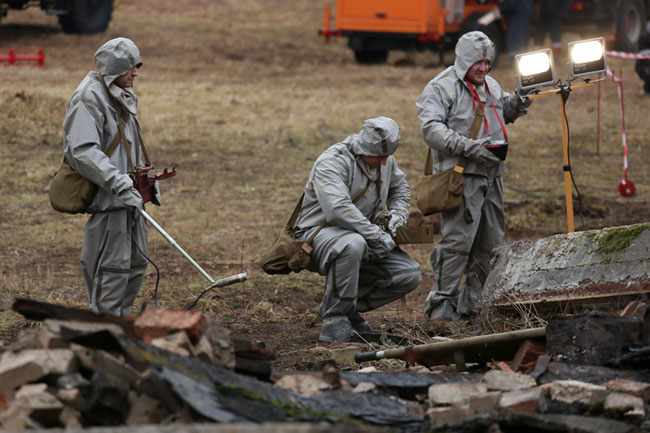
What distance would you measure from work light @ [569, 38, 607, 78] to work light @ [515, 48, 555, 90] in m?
0.14

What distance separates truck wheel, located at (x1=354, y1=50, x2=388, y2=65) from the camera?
19453 millimetres

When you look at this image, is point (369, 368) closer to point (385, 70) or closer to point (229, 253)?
point (229, 253)

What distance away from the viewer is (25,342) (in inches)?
154

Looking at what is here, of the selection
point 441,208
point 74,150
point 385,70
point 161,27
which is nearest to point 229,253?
point 441,208

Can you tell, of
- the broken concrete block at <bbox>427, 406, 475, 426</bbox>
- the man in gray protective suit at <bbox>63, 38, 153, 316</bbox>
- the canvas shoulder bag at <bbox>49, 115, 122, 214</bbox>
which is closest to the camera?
the broken concrete block at <bbox>427, 406, 475, 426</bbox>

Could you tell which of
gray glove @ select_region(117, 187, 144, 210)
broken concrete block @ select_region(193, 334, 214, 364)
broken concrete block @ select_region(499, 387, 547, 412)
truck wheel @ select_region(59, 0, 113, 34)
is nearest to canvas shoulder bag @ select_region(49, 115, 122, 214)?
gray glove @ select_region(117, 187, 144, 210)

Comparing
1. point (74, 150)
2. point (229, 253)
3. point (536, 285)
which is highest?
point (74, 150)

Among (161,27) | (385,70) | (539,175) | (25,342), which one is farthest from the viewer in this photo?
(161,27)

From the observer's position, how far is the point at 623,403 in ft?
13.0

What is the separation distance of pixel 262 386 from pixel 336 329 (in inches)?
84.2

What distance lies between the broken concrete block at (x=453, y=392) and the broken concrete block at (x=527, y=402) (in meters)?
0.18

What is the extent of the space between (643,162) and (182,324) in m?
9.75

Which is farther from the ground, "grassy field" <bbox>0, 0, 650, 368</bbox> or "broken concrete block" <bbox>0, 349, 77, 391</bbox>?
"broken concrete block" <bbox>0, 349, 77, 391</bbox>

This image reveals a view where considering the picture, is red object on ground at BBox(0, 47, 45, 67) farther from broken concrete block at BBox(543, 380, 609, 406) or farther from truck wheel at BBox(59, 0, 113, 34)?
broken concrete block at BBox(543, 380, 609, 406)
